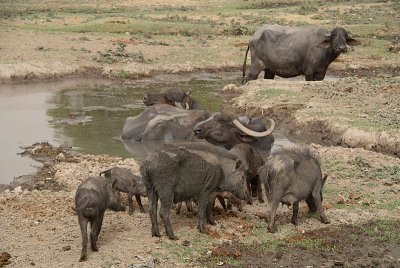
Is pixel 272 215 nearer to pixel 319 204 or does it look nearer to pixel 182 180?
pixel 319 204

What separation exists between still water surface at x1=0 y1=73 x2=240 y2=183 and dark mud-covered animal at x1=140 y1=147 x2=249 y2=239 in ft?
15.0

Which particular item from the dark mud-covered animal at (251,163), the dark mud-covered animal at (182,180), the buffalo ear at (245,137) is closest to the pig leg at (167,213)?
the dark mud-covered animal at (182,180)

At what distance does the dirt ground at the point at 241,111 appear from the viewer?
948 centimetres

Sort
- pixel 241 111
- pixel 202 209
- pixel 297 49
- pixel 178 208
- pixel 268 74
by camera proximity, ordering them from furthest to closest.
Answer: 1. pixel 268 74
2. pixel 297 49
3. pixel 241 111
4. pixel 178 208
5. pixel 202 209

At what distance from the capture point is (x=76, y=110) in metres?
19.8

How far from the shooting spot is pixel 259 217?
1093cm

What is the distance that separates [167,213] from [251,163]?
2.36 meters

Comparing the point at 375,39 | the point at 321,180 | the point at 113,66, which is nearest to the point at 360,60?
the point at 375,39

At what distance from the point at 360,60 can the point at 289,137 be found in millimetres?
12914

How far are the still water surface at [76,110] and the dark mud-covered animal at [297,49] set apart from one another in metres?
1.91

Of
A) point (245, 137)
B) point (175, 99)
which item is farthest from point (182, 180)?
point (175, 99)

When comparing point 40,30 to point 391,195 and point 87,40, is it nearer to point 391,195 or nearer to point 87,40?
point 87,40

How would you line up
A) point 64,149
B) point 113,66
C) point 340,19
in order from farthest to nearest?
point 340,19 < point 113,66 < point 64,149

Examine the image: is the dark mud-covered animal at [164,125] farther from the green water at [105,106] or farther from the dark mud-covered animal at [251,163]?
the dark mud-covered animal at [251,163]
